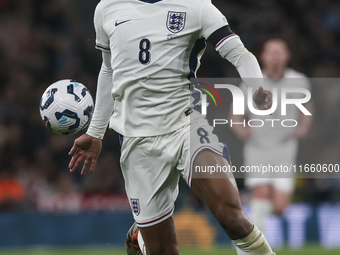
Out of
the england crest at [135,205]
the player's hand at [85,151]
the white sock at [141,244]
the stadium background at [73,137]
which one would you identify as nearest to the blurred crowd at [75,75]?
the stadium background at [73,137]

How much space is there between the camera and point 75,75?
35.3ft

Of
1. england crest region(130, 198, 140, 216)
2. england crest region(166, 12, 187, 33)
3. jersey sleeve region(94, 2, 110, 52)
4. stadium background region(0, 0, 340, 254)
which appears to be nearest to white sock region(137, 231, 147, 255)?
england crest region(130, 198, 140, 216)

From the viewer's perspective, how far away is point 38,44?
1129cm

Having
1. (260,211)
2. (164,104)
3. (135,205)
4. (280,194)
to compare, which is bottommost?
(260,211)

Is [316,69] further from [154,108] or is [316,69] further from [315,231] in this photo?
[154,108]

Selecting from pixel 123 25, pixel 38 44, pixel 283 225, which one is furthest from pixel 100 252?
pixel 38 44

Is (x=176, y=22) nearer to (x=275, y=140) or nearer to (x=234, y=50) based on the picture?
(x=234, y=50)

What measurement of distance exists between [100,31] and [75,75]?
6936 mm

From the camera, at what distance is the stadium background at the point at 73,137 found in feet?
25.9

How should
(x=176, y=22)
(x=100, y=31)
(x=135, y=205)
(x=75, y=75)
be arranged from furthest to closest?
1. (x=75, y=75)
2. (x=100, y=31)
3. (x=135, y=205)
4. (x=176, y=22)

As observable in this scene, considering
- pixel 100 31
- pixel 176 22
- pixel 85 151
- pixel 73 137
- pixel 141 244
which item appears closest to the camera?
pixel 176 22

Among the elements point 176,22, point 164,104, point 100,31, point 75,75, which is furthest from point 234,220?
point 75,75

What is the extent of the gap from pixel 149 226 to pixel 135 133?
2.06 ft

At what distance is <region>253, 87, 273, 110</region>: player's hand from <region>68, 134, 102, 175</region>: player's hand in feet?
4.26
